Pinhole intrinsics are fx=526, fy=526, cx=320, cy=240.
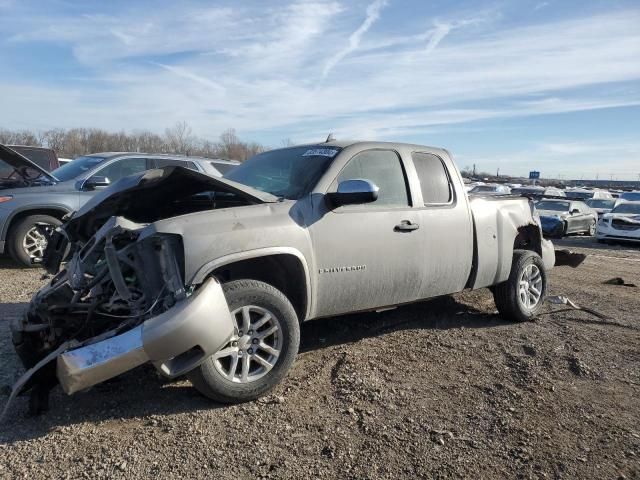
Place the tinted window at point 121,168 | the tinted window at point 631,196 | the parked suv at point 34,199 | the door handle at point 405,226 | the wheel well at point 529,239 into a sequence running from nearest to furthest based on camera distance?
the door handle at point 405,226
the wheel well at point 529,239
the parked suv at point 34,199
the tinted window at point 121,168
the tinted window at point 631,196

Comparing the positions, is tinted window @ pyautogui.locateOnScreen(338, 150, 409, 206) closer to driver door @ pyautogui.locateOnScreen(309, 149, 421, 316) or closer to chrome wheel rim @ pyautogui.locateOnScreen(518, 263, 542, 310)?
driver door @ pyautogui.locateOnScreen(309, 149, 421, 316)

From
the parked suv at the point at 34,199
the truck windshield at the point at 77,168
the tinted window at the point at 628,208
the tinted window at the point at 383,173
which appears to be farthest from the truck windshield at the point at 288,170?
the tinted window at the point at 628,208

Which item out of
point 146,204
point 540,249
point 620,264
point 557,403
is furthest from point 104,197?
point 620,264

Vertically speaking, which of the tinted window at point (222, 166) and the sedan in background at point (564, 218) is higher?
the tinted window at point (222, 166)

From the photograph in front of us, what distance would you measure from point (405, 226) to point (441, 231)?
0.49 metres

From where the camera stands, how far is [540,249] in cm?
627

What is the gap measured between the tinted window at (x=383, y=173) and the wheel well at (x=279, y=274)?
36.2 inches

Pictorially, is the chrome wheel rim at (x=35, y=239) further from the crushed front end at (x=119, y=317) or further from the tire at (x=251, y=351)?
the tire at (x=251, y=351)

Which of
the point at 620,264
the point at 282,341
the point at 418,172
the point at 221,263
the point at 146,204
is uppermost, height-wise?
the point at 418,172

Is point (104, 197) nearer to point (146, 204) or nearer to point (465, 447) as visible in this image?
point (146, 204)

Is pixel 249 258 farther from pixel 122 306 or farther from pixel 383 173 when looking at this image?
pixel 383 173

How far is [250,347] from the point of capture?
11.8ft

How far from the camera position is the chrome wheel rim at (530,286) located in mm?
5766

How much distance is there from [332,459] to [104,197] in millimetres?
2535
